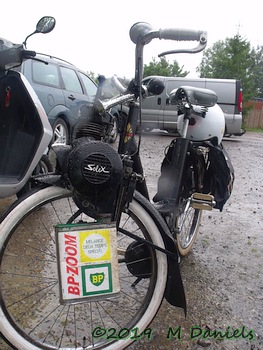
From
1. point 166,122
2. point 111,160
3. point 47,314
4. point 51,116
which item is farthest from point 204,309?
point 166,122

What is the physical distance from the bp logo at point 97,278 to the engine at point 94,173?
0.28 meters

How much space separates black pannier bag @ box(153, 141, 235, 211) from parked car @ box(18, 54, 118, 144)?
3.21 metres

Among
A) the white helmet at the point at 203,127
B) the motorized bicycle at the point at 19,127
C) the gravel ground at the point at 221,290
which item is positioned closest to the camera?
the gravel ground at the point at 221,290

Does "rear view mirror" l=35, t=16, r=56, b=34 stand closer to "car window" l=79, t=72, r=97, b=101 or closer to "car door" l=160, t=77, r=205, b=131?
"car window" l=79, t=72, r=97, b=101

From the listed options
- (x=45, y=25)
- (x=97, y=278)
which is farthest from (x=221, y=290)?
(x=45, y=25)

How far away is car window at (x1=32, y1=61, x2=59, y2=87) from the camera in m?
6.45

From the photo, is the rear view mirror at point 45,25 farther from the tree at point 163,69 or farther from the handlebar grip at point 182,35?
the tree at point 163,69

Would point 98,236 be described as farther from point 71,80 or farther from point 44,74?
point 71,80

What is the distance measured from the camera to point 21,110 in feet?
11.2

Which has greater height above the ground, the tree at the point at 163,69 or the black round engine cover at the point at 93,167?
the tree at the point at 163,69

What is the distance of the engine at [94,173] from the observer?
1.69 meters

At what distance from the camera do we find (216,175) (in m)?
3.04

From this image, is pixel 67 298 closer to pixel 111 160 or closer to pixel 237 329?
pixel 111 160

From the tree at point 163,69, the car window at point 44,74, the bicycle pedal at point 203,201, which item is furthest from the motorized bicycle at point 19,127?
the tree at point 163,69
